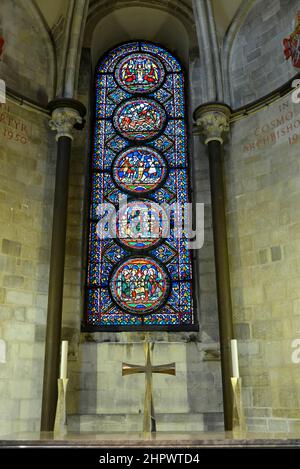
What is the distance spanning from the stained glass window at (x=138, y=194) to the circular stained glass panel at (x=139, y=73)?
19 mm

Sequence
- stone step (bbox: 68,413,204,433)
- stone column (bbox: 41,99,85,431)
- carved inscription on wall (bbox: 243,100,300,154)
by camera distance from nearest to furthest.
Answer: stone column (bbox: 41,99,85,431)
stone step (bbox: 68,413,204,433)
carved inscription on wall (bbox: 243,100,300,154)

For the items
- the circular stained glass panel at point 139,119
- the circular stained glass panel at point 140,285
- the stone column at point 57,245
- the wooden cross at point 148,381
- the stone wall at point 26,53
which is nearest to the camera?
the wooden cross at point 148,381

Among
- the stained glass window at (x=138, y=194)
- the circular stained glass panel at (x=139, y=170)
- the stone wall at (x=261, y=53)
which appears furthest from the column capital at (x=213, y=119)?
the circular stained glass panel at (x=139, y=170)

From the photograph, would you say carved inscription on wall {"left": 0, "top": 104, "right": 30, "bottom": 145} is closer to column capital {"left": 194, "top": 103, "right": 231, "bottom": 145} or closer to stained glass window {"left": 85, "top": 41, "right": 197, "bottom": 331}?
stained glass window {"left": 85, "top": 41, "right": 197, "bottom": 331}

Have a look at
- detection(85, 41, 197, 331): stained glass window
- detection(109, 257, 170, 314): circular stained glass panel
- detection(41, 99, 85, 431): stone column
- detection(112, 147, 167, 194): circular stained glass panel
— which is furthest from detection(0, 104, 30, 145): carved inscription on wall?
detection(109, 257, 170, 314): circular stained glass panel

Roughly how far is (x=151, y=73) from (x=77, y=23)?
183cm

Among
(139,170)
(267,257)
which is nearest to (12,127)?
(139,170)

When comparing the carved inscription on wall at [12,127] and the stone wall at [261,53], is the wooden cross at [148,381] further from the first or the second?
the stone wall at [261,53]

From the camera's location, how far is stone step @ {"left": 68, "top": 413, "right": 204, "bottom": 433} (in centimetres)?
765

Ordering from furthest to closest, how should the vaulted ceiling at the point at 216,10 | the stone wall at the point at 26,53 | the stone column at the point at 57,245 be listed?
1. the vaulted ceiling at the point at 216,10
2. the stone wall at the point at 26,53
3. the stone column at the point at 57,245

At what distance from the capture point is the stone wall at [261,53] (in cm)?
866

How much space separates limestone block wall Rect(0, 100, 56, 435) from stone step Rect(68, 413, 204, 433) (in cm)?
65

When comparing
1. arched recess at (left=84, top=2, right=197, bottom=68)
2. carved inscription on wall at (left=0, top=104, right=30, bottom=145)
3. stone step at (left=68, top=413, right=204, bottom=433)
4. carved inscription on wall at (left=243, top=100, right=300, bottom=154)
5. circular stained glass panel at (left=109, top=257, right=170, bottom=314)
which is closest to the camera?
stone step at (left=68, top=413, right=204, bottom=433)

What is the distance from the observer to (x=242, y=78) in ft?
30.1
